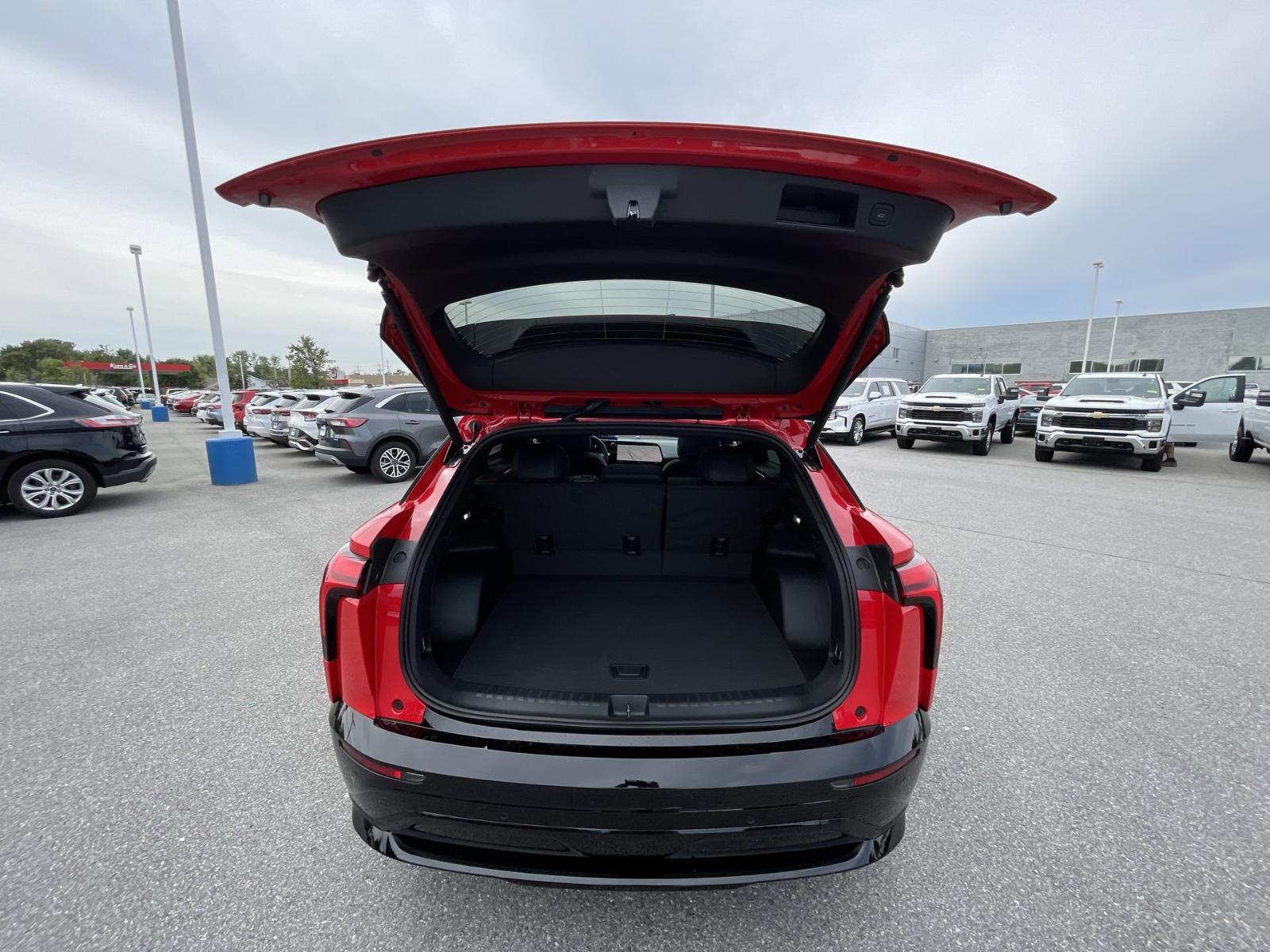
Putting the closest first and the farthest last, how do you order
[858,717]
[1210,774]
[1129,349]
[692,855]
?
[692,855], [858,717], [1210,774], [1129,349]

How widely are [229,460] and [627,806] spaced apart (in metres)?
8.90

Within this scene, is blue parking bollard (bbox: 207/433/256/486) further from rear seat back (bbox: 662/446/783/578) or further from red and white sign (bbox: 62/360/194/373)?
red and white sign (bbox: 62/360/194/373)

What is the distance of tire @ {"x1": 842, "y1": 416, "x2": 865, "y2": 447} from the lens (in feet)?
43.1

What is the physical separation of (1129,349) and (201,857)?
43656 mm

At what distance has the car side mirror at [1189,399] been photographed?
9.82 metres

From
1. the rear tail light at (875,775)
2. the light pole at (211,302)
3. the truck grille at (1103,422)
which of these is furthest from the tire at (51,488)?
the truck grille at (1103,422)

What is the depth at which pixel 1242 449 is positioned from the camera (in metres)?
10.8

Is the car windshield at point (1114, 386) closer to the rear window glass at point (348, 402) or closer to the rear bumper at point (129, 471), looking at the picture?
the rear window glass at point (348, 402)

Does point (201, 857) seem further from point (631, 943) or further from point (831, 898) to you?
point (831, 898)

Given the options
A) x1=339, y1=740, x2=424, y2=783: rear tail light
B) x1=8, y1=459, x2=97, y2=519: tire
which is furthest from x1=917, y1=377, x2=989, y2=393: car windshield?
x1=8, y1=459, x2=97, y2=519: tire

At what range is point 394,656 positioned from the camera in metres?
1.46

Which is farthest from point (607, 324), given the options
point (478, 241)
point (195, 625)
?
point (195, 625)

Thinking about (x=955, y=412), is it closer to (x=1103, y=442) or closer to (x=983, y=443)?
(x=983, y=443)

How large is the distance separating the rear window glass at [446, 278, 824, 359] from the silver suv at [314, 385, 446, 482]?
22.0 feet
